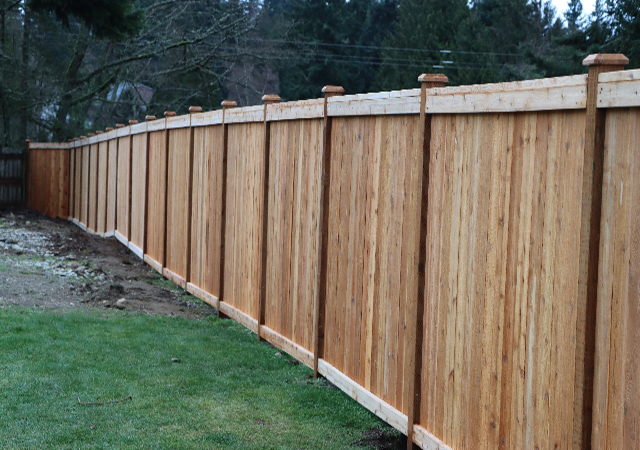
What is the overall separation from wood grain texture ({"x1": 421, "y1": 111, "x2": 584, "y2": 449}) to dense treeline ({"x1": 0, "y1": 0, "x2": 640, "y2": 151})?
14.3m

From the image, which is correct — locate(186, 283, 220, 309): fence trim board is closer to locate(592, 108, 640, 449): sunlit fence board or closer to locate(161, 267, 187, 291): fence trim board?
locate(161, 267, 187, 291): fence trim board

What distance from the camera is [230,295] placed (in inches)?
306

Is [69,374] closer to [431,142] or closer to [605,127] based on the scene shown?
[431,142]

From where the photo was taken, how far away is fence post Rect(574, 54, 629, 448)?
9.36 ft

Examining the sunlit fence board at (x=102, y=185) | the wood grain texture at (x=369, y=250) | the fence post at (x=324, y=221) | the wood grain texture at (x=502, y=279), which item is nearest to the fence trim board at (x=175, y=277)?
the fence post at (x=324, y=221)

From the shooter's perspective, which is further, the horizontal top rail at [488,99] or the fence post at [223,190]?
the fence post at [223,190]

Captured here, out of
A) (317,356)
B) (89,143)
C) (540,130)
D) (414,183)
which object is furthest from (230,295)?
(89,143)

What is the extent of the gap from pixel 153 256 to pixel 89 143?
305 inches

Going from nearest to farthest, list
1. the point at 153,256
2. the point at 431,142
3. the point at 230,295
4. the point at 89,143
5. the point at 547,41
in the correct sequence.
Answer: the point at 431,142, the point at 230,295, the point at 153,256, the point at 89,143, the point at 547,41

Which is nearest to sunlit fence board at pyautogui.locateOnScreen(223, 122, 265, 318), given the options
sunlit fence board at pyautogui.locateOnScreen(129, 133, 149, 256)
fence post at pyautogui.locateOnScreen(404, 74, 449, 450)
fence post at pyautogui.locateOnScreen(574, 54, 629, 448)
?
fence post at pyautogui.locateOnScreen(404, 74, 449, 450)

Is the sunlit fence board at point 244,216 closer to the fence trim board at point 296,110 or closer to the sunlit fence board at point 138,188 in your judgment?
the fence trim board at point 296,110

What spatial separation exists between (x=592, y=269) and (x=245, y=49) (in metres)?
25.2

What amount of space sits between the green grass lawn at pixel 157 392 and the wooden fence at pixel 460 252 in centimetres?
24

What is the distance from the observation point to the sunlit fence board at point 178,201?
9.37 m
